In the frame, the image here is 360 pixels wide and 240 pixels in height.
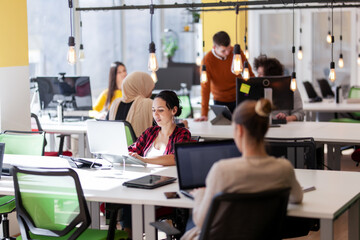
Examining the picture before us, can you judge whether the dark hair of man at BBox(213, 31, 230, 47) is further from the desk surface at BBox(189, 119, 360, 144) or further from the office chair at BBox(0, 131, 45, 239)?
the office chair at BBox(0, 131, 45, 239)

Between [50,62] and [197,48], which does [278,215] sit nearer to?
[50,62]

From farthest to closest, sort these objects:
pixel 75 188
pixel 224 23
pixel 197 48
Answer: pixel 197 48 < pixel 224 23 < pixel 75 188

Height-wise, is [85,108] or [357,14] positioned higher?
[357,14]

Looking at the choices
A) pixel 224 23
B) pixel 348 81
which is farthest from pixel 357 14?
pixel 224 23

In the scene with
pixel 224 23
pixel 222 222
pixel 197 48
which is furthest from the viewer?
pixel 197 48

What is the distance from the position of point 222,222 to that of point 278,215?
0.29 m

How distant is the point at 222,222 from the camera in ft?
9.42

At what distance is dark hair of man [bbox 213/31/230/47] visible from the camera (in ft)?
21.9

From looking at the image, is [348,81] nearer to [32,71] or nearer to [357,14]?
[357,14]

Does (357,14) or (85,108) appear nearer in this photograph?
(85,108)

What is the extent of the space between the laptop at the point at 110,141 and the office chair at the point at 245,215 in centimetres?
136

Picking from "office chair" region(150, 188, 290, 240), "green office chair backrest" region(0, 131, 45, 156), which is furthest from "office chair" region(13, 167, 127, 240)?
"green office chair backrest" region(0, 131, 45, 156)

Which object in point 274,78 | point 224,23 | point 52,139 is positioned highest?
point 224,23

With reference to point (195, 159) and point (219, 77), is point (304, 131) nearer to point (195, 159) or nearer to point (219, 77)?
point (219, 77)
